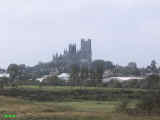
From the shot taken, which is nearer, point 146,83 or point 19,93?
point 19,93

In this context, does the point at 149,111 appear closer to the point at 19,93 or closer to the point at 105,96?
the point at 105,96

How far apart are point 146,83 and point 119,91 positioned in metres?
10.5

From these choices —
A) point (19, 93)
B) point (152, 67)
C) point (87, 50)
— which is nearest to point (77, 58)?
point (87, 50)

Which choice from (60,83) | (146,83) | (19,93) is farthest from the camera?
(60,83)

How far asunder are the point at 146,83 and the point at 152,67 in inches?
2368

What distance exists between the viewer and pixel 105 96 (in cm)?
5997

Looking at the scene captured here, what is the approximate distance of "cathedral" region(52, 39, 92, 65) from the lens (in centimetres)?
17275

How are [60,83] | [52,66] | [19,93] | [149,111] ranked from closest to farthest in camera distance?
[149,111], [19,93], [60,83], [52,66]

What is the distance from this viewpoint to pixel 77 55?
180125mm

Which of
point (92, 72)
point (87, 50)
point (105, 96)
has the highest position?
point (87, 50)

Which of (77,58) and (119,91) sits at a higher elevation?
(77,58)

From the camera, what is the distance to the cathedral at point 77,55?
172750 mm

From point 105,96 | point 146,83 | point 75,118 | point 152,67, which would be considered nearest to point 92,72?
point 146,83

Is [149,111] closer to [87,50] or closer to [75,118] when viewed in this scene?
[75,118]
